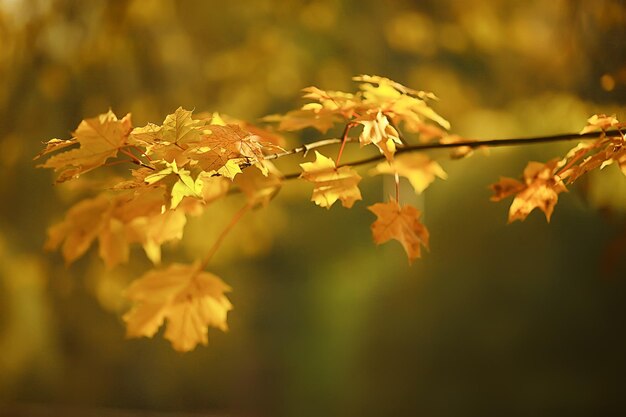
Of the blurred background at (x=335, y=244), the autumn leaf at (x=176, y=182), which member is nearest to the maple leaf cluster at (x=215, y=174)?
the autumn leaf at (x=176, y=182)

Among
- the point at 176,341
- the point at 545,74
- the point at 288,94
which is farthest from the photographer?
the point at 288,94

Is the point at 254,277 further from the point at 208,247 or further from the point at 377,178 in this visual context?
the point at 377,178

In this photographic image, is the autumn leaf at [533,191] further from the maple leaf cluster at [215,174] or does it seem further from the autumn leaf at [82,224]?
the autumn leaf at [82,224]

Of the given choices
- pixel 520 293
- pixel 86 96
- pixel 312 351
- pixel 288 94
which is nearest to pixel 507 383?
pixel 520 293

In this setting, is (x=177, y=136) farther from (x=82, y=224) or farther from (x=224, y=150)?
(x=82, y=224)

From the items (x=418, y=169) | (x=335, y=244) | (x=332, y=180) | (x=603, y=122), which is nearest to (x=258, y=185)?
(x=332, y=180)

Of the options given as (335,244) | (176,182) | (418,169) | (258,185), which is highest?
(335,244)

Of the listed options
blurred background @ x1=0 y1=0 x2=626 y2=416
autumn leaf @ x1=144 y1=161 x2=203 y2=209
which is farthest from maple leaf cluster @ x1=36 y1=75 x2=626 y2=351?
blurred background @ x1=0 y1=0 x2=626 y2=416
